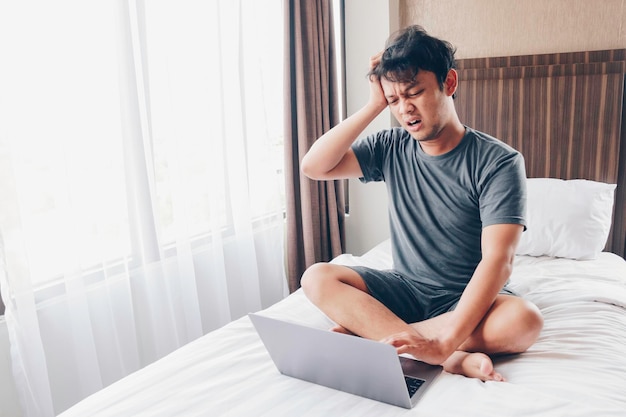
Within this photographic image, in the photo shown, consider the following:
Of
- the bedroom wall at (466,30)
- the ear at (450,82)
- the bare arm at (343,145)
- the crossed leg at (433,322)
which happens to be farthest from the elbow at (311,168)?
the bedroom wall at (466,30)

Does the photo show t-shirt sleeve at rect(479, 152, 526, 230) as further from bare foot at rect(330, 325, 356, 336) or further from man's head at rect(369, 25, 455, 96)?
bare foot at rect(330, 325, 356, 336)

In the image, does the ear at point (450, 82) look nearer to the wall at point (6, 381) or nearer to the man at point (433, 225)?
the man at point (433, 225)

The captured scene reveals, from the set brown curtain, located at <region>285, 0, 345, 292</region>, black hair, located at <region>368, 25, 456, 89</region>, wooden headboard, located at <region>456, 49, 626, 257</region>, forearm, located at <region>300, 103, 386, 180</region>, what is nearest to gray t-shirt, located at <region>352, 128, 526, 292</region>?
forearm, located at <region>300, 103, 386, 180</region>

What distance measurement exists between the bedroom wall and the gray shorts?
4.90 feet

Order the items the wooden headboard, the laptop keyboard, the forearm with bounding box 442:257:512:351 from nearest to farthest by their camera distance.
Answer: the laptop keyboard < the forearm with bounding box 442:257:512:351 < the wooden headboard

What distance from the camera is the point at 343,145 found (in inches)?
64.7

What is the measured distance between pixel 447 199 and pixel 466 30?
1.54 m

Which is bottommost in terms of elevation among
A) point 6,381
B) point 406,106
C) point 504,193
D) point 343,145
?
point 6,381

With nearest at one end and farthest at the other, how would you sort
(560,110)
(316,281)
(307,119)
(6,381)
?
(316,281)
(6,381)
(560,110)
(307,119)

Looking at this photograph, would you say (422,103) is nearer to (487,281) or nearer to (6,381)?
(487,281)

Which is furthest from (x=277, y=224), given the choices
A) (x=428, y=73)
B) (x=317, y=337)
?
(x=317, y=337)

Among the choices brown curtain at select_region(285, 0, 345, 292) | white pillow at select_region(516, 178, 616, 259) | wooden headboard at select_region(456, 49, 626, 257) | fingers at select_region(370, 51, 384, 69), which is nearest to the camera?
fingers at select_region(370, 51, 384, 69)

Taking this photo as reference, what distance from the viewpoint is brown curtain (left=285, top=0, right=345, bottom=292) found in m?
2.60

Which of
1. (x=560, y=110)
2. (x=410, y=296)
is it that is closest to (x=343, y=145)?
(x=410, y=296)
